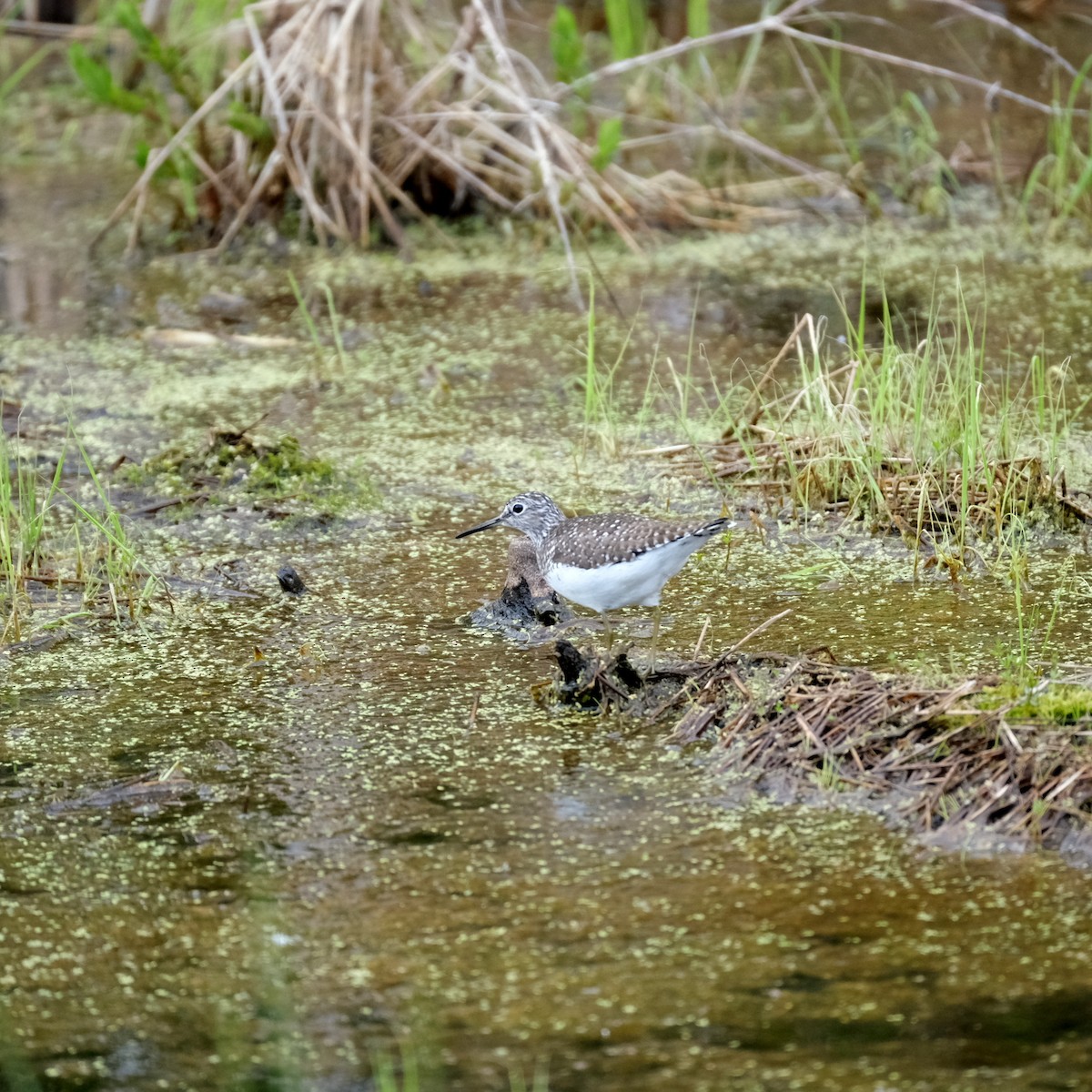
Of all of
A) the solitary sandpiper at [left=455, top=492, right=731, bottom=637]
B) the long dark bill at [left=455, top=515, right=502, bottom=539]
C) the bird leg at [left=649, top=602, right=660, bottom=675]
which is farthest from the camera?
the long dark bill at [left=455, top=515, right=502, bottom=539]

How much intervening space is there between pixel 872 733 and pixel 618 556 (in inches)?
37.3

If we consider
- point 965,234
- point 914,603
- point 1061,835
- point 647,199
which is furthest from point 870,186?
point 1061,835

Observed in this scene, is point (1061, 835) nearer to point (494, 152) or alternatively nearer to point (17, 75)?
point (494, 152)

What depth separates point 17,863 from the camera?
11.6 feet

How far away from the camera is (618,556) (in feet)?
14.4

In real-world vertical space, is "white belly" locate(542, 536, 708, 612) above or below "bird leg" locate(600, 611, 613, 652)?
above

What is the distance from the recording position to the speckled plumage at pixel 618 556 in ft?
14.3

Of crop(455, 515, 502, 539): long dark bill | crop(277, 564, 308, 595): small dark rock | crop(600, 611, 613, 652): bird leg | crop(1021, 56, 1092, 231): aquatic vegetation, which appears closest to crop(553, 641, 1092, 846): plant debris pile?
crop(600, 611, 613, 652): bird leg

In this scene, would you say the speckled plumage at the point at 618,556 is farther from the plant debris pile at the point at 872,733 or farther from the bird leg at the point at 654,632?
the plant debris pile at the point at 872,733

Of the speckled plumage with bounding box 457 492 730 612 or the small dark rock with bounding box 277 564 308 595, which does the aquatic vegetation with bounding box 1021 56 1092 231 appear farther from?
the small dark rock with bounding box 277 564 308 595

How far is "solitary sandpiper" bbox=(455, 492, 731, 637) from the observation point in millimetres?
4344

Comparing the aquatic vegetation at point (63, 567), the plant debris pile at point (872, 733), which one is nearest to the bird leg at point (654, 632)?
the plant debris pile at point (872, 733)

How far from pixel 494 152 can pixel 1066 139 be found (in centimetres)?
283

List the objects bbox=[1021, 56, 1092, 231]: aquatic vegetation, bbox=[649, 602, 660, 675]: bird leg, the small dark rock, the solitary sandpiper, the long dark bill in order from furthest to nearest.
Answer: bbox=[1021, 56, 1092, 231]: aquatic vegetation → the long dark bill → the small dark rock → the solitary sandpiper → bbox=[649, 602, 660, 675]: bird leg
